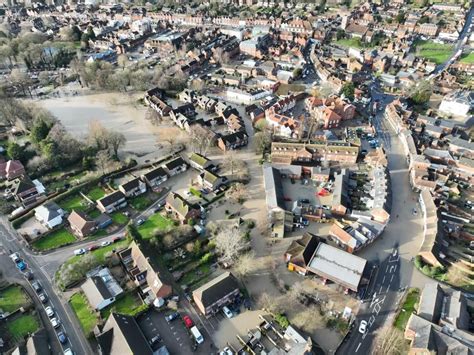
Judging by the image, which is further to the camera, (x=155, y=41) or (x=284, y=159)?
(x=155, y=41)

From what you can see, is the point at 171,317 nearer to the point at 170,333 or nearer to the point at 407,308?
the point at 170,333

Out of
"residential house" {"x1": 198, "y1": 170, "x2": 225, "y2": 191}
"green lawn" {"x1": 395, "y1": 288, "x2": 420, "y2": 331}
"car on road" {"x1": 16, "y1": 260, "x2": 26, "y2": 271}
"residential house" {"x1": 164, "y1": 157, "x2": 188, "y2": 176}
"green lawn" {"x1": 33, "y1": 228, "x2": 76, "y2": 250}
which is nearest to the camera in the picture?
"green lawn" {"x1": 395, "y1": 288, "x2": 420, "y2": 331}

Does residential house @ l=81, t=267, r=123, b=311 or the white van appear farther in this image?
residential house @ l=81, t=267, r=123, b=311

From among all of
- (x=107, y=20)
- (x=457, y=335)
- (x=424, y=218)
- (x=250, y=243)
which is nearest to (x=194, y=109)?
(x=250, y=243)

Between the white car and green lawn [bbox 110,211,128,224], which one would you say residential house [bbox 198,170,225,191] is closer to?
green lawn [bbox 110,211,128,224]

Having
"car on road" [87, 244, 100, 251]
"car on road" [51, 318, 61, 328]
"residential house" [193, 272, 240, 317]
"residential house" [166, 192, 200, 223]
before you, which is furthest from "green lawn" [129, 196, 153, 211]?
"residential house" [193, 272, 240, 317]

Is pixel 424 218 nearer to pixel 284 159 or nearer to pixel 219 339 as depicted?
pixel 284 159

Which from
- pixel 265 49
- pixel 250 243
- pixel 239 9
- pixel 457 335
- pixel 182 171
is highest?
pixel 239 9
